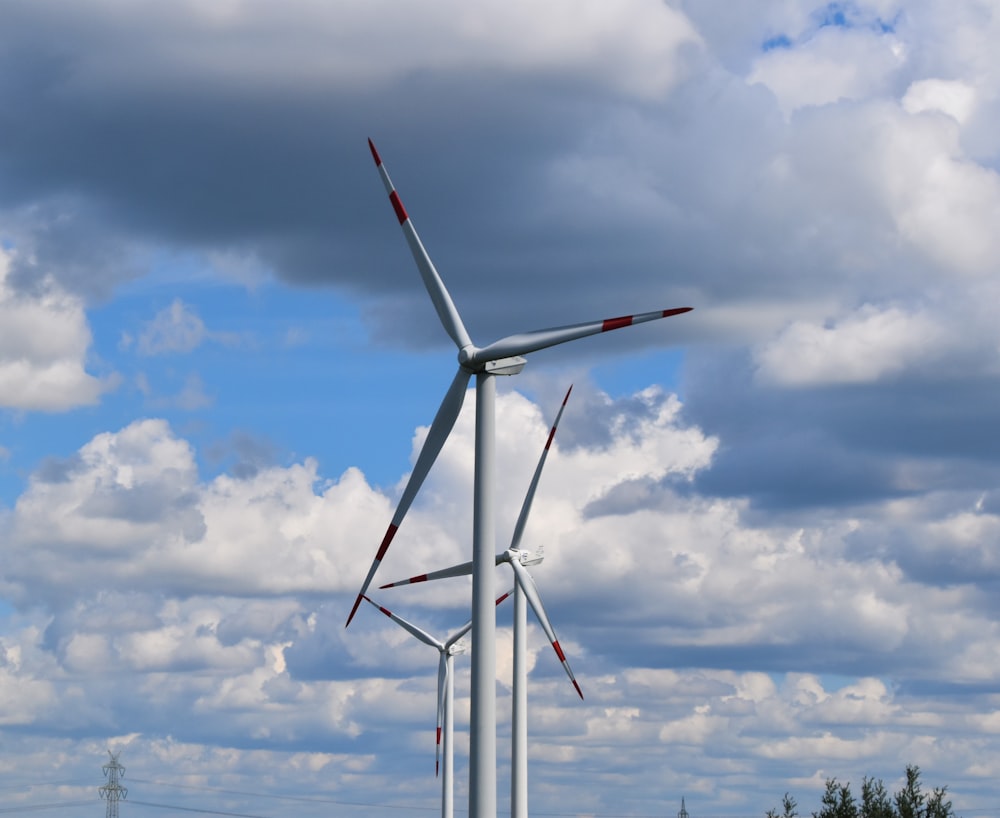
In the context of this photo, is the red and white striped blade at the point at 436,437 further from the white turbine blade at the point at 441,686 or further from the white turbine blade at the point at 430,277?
the white turbine blade at the point at 441,686

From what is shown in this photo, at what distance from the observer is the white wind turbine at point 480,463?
60750mm

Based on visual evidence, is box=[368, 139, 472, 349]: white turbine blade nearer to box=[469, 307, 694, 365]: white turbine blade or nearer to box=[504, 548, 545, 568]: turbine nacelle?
box=[469, 307, 694, 365]: white turbine blade

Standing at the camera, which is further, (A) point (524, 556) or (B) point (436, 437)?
(A) point (524, 556)

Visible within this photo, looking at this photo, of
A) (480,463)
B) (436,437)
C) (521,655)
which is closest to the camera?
(480,463)

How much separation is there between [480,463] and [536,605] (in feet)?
166

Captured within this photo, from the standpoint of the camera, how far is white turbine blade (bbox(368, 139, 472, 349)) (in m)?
71.9

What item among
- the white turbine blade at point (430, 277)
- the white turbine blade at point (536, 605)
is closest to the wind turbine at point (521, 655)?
the white turbine blade at point (536, 605)

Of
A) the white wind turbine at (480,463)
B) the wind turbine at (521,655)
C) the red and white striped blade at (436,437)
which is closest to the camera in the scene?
the white wind turbine at (480,463)

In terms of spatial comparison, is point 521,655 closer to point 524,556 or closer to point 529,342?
point 524,556

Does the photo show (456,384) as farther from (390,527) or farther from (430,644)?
(430,644)

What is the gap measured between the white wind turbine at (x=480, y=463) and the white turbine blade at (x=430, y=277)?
0.04 m

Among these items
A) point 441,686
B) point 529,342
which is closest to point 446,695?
point 441,686

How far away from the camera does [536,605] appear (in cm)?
11288

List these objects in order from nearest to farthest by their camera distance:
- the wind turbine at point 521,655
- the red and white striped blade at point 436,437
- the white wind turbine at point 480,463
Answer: the white wind turbine at point 480,463 < the red and white striped blade at point 436,437 < the wind turbine at point 521,655
